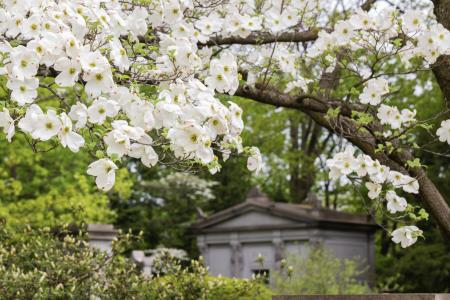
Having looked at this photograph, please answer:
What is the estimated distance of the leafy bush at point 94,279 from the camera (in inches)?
308

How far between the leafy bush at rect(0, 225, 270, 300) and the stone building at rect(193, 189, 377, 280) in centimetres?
962

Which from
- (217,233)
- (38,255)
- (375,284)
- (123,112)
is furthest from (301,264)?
(123,112)

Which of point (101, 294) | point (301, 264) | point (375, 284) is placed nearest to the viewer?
point (101, 294)

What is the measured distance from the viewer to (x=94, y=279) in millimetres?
8375

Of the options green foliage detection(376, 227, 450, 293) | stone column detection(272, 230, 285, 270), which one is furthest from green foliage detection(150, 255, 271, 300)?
stone column detection(272, 230, 285, 270)

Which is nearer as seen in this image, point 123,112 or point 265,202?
point 123,112

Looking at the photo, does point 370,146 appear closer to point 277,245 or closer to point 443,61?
point 443,61

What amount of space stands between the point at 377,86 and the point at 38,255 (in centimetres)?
447

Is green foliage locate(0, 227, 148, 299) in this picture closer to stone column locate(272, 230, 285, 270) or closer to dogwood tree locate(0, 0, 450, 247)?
dogwood tree locate(0, 0, 450, 247)

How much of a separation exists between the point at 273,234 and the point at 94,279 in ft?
39.9

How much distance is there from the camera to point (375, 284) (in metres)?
19.2

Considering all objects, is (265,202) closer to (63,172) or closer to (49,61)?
(63,172)

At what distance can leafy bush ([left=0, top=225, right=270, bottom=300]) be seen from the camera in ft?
25.7

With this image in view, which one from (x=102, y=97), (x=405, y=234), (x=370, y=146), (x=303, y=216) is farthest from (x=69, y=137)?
(x=303, y=216)
